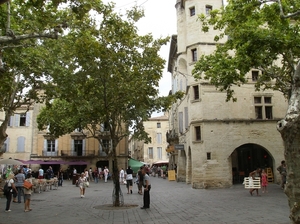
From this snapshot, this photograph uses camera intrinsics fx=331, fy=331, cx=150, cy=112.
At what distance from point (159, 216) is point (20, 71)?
11245mm

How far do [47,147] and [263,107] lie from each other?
34446mm

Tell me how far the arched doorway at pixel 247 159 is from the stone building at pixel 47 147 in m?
22.2

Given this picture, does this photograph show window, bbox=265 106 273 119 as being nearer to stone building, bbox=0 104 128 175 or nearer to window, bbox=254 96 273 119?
window, bbox=254 96 273 119

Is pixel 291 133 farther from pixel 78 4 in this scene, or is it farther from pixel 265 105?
pixel 265 105

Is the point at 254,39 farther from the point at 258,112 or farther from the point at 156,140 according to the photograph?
the point at 156,140

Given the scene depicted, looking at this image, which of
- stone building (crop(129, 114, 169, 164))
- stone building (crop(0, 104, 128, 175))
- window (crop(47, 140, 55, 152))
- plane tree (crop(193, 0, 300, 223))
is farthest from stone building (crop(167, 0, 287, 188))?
stone building (crop(129, 114, 169, 164))

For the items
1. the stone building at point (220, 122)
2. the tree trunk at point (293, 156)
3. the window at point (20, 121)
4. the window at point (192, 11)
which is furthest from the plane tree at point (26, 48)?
the window at point (20, 121)

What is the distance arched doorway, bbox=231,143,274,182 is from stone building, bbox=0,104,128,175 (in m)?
22.2

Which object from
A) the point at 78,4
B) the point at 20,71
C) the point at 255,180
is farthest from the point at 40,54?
the point at 255,180

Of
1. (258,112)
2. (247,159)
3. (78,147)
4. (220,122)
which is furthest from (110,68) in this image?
(78,147)

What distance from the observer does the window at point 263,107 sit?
26.7 metres

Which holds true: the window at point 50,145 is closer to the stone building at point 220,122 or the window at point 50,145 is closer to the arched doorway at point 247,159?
the stone building at point 220,122

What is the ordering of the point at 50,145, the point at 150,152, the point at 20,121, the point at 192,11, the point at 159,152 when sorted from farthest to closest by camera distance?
the point at 150,152 → the point at 159,152 → the point at 50,145 → the point at 20,121 → the point at 192,11

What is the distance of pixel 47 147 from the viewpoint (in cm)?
5003
